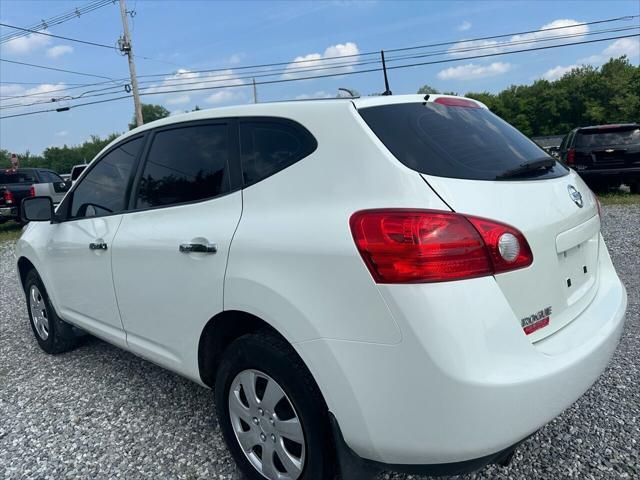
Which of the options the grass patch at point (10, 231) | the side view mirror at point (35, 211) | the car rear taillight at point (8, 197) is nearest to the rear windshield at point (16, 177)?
the grass patch at point (10, 231)

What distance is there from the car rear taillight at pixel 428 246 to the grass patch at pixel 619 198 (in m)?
11.3

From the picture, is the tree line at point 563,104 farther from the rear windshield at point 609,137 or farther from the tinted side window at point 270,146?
the tinted side window at point 270,146

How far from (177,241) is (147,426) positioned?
1.25 m

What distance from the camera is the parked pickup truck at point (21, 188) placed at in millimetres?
13586

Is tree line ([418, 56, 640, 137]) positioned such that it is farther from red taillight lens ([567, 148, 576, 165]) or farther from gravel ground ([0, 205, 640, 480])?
gravel ground ([0, 205, 640, 480])

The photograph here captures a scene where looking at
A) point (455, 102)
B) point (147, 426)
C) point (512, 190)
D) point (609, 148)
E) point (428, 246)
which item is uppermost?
point (455, 102)

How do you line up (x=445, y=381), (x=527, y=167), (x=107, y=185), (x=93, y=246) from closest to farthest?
(x=445, y=381) < (x=527, y=167) < (x=93, y=246) < (x=107, y=185)

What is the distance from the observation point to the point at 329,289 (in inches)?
68.7

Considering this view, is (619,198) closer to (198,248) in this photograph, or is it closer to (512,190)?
(512,190)

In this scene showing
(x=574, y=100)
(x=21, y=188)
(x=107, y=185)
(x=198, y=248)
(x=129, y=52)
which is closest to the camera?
(x=198, y=248)

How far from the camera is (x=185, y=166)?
263cm

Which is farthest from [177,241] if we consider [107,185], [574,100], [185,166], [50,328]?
[574,100]

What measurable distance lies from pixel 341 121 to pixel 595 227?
138 centimetres

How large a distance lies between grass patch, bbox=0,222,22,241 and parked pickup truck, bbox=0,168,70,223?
1.64ft
